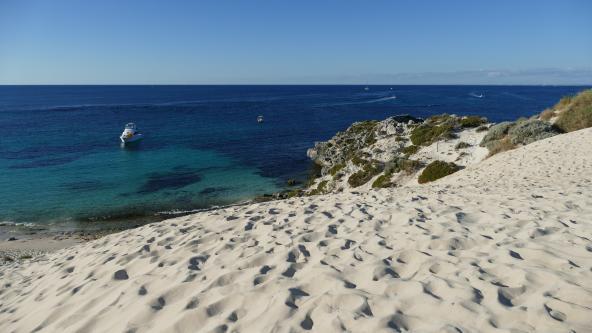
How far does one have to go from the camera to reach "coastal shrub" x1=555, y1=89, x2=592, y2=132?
21.3 m

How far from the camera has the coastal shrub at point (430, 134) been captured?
25578 millimetres

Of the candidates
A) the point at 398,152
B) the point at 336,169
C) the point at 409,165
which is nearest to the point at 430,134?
the point at 398,152

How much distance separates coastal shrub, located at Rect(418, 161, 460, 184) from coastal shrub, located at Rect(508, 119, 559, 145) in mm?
3497

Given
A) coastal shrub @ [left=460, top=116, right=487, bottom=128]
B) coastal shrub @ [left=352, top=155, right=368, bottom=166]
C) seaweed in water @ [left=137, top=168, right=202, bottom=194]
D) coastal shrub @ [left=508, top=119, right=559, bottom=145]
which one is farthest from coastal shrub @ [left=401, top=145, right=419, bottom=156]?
seaweed in water @ [left=137, top=168, right=202, bottom=194]

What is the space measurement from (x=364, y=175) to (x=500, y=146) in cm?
813

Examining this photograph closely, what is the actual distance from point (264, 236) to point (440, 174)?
15860 millimetres

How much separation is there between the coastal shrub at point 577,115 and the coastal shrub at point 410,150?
8.09m

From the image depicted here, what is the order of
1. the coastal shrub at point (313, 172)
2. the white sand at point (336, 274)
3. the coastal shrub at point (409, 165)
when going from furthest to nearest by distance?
the coastal shrub at point (313, 172), the coastal shrub at point (409, 165), the white sand at point (336, 274)

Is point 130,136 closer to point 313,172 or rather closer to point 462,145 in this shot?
point 313,172

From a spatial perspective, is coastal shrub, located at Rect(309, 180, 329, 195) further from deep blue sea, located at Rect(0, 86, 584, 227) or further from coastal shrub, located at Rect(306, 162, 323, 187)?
deep blue sea, located at Rect(0, 86, 584, 227)

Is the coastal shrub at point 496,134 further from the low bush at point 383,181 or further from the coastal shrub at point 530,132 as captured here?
the low bush at point 383,181

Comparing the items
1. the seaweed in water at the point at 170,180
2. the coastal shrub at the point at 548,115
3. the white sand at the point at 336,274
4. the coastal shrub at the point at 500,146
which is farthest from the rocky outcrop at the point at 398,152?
the white sand at the point at 336,274

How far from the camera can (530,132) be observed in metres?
20.6

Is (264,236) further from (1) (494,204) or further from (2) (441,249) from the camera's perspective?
(1) (494,204)
